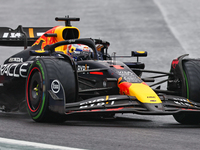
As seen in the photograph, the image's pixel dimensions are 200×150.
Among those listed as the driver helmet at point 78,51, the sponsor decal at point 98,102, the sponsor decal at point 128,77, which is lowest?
the sponsor decal at point 98,102

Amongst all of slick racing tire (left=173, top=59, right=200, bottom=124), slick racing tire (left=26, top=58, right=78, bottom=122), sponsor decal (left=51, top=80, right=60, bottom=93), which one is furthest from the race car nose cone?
sponsor decal (left=51, top=80, right=60, bottom=93)

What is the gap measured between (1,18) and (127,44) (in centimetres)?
1409

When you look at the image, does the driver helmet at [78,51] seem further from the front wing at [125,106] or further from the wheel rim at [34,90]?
the front wing at [125,106]

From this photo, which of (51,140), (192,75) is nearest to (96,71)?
(192,75)

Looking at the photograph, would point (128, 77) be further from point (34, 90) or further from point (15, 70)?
point (15, 70)

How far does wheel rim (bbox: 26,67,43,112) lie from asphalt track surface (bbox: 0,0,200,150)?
2.94 ft

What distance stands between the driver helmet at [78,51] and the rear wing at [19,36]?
244cm

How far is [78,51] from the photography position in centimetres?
827

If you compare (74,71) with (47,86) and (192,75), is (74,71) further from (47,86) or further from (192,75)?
(192,75)

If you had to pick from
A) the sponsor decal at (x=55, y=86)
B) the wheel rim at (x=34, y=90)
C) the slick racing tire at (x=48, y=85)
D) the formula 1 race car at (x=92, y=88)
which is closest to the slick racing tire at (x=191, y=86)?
the formula 1 race car at (x=92, y=88)

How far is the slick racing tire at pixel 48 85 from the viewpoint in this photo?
6102mm

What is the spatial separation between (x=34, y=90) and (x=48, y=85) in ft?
1.80

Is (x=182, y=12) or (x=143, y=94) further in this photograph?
(x=182, y=12)

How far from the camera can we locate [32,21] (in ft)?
109
